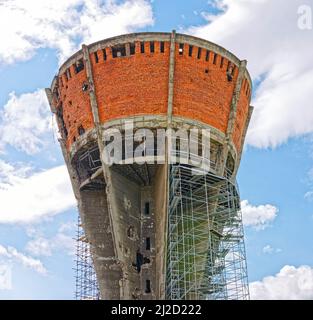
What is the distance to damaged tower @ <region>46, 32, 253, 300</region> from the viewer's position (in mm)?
19219

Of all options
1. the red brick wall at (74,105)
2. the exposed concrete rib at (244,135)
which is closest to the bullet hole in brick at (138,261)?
the red brick wall at (74,105)

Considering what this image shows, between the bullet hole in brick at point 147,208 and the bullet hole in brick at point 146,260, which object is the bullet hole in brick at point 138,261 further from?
the bullet hole in brick at point 147,208

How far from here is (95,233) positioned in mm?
21203

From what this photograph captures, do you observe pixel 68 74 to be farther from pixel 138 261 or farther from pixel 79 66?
pixel 138 261

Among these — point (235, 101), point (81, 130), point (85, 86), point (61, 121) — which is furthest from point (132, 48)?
point (61, 121)

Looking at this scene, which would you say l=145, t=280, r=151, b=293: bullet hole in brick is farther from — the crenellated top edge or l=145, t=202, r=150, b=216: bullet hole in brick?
the crenellated top edge

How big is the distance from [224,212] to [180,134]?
3.17 meters

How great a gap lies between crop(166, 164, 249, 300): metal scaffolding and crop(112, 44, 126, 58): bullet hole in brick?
3.92 m
